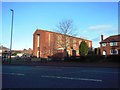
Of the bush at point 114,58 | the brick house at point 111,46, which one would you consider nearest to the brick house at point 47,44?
the brick house at point 111,46

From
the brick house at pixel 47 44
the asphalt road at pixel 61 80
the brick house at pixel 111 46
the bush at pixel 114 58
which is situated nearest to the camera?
the asphalt road at pixel 61 80

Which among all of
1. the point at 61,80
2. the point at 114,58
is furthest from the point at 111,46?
the point at 61,80

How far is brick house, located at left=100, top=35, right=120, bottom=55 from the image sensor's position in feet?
214

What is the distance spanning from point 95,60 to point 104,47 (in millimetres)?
28239

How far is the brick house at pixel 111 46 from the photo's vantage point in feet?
214

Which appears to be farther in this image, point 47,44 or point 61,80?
point 47,44

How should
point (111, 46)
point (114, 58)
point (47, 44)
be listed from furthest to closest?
point (111, 46), point (47, 44), point (114, 58)

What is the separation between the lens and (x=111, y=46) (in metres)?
65.9

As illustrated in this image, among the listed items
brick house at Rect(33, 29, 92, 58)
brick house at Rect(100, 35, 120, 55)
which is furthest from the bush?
brick house at Rect(100, 35, 120, 55)

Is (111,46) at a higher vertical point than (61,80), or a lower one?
higher

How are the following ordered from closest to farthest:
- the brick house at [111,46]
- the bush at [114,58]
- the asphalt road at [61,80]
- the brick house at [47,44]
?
the asphalt road at [61,80] < the bush at [114,58] < the brick house at [47,44] < the brick house at [111,46]

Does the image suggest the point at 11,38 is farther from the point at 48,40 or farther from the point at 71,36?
the point at 48,40

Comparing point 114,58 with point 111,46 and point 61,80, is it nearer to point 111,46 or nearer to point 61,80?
point 61,80

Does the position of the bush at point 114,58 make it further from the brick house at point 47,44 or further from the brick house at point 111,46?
the brick house at point 111,46
